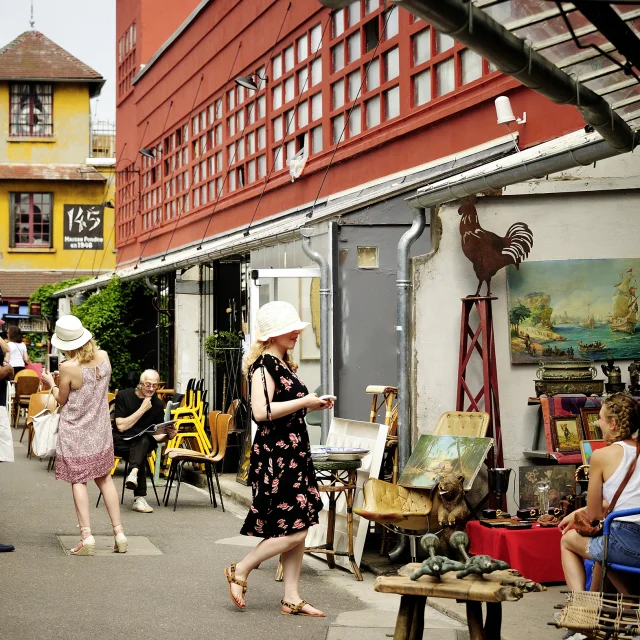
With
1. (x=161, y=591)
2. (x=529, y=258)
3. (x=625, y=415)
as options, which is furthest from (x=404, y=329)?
(x=625, y=415)

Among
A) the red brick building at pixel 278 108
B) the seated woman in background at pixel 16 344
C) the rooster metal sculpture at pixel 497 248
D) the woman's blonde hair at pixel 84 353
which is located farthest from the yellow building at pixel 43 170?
the rooster metal sculpture at pixel 497 248

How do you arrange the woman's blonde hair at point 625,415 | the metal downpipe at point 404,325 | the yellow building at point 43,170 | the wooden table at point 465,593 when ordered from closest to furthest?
the wooden table at point 465,593
the woman's blonde hair at point 625,415
the metal downpipe at point 404,325
the yellow building at point 43,170

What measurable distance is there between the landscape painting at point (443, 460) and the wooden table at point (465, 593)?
10.2ft

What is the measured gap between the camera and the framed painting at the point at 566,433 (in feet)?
30.8

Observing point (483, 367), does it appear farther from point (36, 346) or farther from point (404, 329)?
point (36, 346)

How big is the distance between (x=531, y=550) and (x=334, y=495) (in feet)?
5.74

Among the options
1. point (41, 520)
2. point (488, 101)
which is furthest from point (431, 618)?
point (488, 101)

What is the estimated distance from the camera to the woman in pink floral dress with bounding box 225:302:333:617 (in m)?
7.62

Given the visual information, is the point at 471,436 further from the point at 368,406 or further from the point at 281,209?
the point at 281,209

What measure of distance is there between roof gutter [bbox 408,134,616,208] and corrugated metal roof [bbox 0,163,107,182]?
36903 mm

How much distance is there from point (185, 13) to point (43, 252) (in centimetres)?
1656

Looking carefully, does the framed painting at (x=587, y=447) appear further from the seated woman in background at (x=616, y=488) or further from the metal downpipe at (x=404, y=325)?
the seated woman in background at (x=616, y=488)

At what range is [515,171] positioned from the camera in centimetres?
845

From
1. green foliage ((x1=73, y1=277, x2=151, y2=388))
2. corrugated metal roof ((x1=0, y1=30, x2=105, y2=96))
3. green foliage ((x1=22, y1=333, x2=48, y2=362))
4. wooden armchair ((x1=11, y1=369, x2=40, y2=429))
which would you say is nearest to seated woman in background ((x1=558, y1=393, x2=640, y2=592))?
green foliage ((x1=73, y1=277, x2=151, y2=388))
